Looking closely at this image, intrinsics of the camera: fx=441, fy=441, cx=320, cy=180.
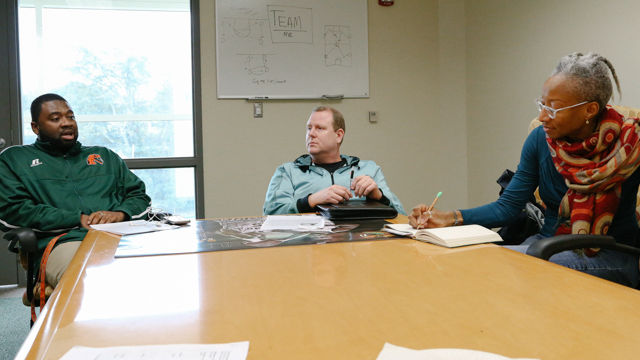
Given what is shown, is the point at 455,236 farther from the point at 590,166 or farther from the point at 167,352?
the point at 167,352

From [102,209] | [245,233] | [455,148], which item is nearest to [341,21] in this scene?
[455,148]

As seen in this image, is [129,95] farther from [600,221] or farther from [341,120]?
[600,221]

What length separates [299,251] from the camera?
3.99 ft

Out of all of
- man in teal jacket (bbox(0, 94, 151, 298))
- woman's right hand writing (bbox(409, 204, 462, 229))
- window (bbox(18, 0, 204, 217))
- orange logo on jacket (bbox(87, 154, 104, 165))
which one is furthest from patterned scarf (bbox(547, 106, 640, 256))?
window (bbox(18, 0, 204, 217))

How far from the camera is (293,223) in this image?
1654mm

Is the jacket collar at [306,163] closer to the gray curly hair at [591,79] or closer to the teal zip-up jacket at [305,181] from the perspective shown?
the teal zip-up jacket at [305,181]

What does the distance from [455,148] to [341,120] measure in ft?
6.35

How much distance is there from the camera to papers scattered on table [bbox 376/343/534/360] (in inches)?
22.8

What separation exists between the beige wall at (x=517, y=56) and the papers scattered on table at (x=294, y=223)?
191 cm

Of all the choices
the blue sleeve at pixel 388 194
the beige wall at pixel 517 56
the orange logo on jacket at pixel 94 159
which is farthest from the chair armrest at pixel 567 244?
the orange logo on jacket at pixel 94 159

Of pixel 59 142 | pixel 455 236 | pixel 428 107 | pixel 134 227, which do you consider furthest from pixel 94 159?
pixel 428 107

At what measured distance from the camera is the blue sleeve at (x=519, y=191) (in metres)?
1.80

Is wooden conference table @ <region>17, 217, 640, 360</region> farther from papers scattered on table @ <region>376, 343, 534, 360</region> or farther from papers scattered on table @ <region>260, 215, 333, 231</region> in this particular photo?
papers scattered on table @ <region>260, 215, 333, 231</region>

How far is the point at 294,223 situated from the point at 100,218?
1045 mm
